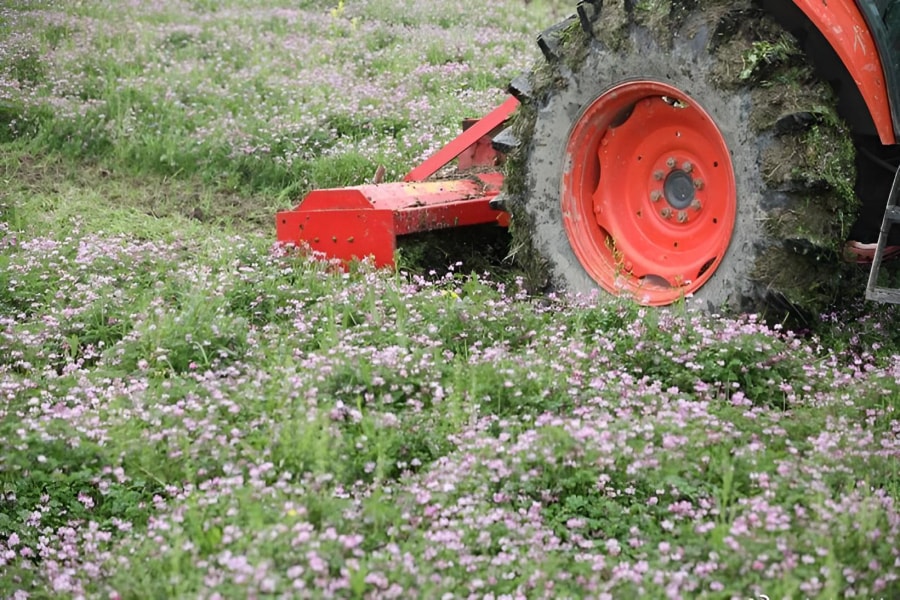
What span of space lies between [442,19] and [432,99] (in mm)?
3848

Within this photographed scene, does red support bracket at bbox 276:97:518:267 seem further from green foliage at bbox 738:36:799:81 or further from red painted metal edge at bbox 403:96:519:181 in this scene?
green foliage at bbox 738:36:799:81

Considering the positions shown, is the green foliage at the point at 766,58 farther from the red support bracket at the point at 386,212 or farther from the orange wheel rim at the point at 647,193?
the red support bracket at the point at 386,212

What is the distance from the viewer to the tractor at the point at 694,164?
3.88m

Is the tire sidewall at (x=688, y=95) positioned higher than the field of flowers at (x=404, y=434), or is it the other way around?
the tire sidewall at (x=688, y=95)

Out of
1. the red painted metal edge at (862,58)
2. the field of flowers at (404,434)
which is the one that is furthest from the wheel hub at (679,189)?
the red painted metal edge at (862,58)

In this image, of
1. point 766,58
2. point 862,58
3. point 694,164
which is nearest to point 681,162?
point 694,164

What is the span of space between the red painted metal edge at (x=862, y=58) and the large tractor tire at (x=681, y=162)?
0.15m

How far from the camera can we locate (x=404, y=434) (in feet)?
→ 10.8

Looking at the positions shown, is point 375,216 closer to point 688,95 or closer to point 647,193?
point 647,193

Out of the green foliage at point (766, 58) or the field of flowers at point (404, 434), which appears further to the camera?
the green foliage at point (766, 58)

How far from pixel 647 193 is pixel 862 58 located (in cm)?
112

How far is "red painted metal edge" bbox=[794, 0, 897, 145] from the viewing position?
A: 379 centimetres

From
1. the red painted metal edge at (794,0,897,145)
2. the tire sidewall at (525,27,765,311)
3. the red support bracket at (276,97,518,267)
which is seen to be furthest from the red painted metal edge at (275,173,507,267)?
the red painted metal edge at (794,0,897,145)

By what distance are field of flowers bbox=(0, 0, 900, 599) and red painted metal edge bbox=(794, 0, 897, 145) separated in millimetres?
861
